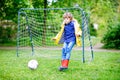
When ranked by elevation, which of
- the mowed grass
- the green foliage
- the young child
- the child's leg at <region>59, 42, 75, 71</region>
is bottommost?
the green foliage

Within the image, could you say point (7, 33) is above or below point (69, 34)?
below

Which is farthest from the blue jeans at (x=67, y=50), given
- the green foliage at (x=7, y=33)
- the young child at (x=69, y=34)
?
the green foliage at (x=7, y=33)

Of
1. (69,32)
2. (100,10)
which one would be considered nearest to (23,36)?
(69,32)

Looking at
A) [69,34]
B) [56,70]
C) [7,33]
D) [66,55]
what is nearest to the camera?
[56,70]

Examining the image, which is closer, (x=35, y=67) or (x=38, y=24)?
(x=35, y=67)

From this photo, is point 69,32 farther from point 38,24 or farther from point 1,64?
point 38,24

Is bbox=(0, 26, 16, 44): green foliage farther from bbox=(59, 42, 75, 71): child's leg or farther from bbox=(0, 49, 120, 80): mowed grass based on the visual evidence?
bbox=(59, 42, 75, 71): child's leg

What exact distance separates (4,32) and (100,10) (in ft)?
30.7

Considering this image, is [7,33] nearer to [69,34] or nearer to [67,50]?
[69,34]

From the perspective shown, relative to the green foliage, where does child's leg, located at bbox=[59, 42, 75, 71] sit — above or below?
above

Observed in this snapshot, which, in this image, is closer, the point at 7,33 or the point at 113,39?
the point at 113,39

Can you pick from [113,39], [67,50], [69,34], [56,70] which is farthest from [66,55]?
[113,39]

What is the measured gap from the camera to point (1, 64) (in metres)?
9.98

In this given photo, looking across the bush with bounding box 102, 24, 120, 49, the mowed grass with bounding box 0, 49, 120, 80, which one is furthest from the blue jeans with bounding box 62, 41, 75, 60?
the bush with bounding box 102, 24, 120, 49
